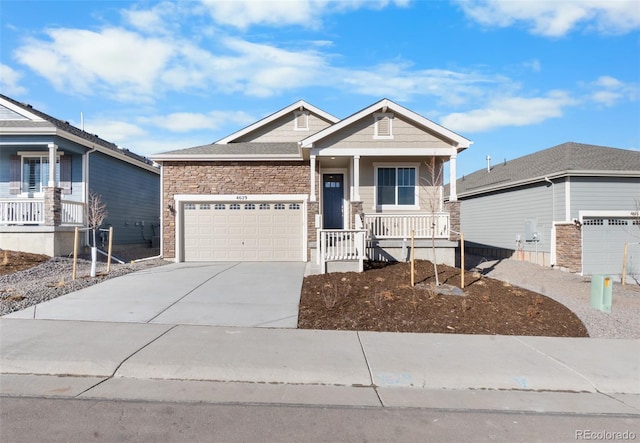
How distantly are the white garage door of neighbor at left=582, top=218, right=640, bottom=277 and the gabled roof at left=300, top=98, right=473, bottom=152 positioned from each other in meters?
5.43

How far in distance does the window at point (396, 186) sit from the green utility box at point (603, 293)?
22.5 ft

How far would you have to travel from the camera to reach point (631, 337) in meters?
7.27

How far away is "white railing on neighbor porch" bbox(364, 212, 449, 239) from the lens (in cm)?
1331

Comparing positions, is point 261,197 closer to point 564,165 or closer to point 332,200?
point 332,200

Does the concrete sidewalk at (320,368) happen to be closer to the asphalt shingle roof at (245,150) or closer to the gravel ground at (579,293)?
the gravel ground at (579,293)

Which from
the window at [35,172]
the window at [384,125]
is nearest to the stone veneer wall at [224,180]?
the window at [384,125]

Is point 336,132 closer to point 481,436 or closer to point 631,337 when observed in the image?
point 631,337

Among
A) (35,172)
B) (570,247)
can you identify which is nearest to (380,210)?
(570,247)

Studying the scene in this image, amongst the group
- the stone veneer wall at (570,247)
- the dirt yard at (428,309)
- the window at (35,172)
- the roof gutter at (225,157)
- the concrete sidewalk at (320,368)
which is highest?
the roof gutter at (225,157)

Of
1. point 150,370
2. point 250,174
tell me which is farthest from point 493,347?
point 250,174

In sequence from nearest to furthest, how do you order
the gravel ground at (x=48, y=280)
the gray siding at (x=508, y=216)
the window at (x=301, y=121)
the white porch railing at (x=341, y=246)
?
the gravel ground at (x=48, y=280) → the white porch railing at (x=341, y=246) → the gray siding at (x=508, y=216) → the window at (x=301, y=121)

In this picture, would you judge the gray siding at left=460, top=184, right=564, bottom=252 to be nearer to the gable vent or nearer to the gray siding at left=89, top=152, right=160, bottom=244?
the gable vent

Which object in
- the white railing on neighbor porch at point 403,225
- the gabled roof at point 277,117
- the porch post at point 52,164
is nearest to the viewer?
the white railing on neighbor porch at point 403,225

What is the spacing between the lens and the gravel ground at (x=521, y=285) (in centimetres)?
791
